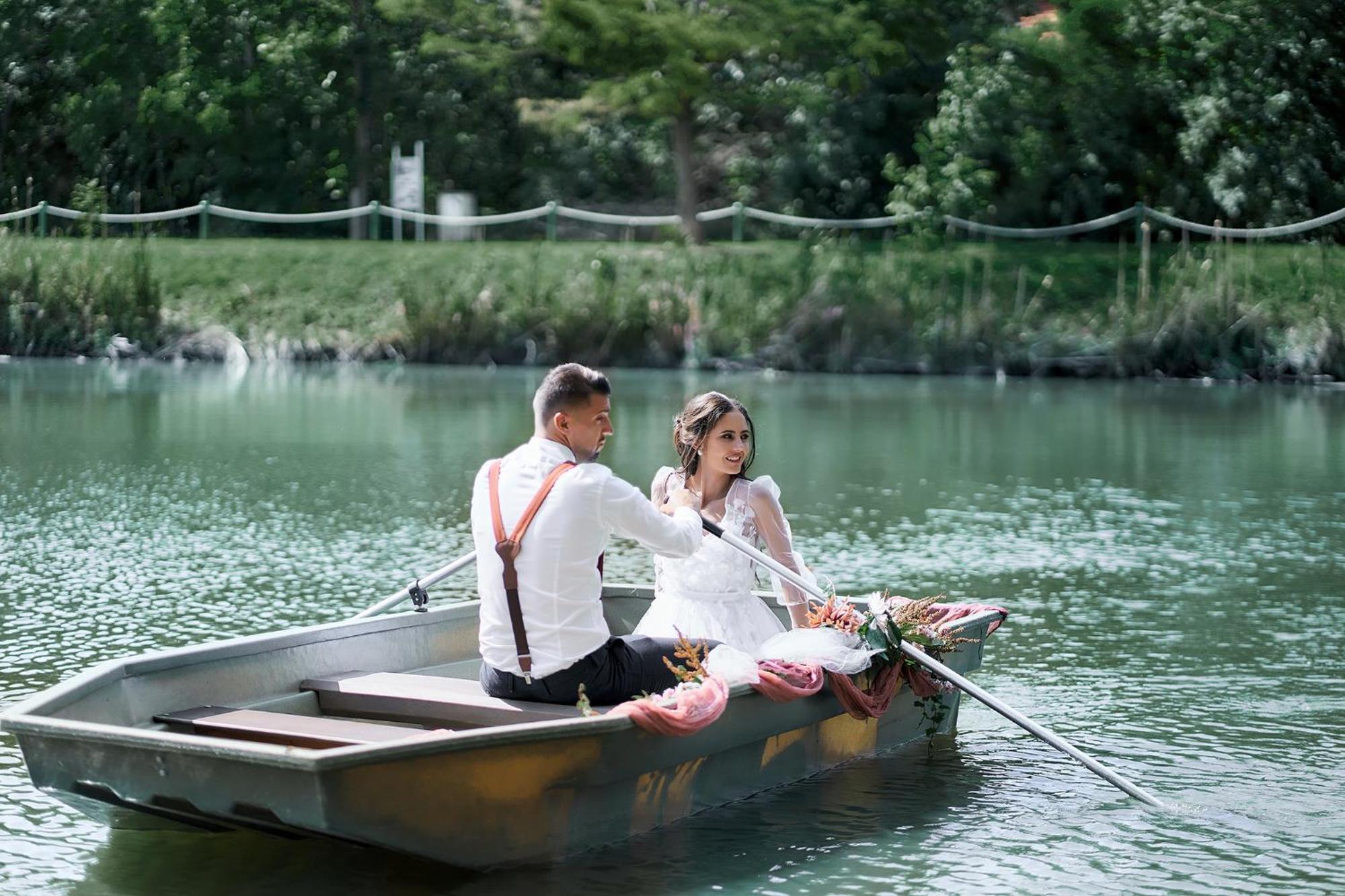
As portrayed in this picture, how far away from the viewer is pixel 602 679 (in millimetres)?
6230

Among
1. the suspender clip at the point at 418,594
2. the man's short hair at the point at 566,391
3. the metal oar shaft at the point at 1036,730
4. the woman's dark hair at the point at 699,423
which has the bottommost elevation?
the metal oar shaft at the point at 1036,730

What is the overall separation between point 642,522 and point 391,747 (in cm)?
121

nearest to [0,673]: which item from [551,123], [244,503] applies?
[244,503]

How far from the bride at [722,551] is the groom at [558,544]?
90cm

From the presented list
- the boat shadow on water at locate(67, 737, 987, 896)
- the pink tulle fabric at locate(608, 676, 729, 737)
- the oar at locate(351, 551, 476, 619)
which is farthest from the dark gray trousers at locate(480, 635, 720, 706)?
the oar at locate(351, 551, 476, 619)

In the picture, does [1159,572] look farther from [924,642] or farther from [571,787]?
[571,787]

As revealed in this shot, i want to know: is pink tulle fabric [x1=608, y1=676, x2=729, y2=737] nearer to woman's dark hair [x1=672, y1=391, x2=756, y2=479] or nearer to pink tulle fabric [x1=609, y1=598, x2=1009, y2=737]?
pink tulle fabric [x1=609, y1=598, x2=1009, y2=737]

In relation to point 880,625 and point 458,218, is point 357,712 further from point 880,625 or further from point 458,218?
point 458,218

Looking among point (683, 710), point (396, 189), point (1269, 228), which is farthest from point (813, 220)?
point (683, 710)

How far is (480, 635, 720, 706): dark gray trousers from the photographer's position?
A: 6.20m

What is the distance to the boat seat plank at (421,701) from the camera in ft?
20.4

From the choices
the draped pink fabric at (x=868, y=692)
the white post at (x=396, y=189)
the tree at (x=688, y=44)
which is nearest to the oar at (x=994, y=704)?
the draped pink fabric at (x=868, y=692)

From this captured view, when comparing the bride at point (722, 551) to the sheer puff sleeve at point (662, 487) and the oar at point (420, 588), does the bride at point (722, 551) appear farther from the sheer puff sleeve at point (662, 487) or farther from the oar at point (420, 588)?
the oar at point (420, 588)

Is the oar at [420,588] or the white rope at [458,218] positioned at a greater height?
the white rope at [458,218]
